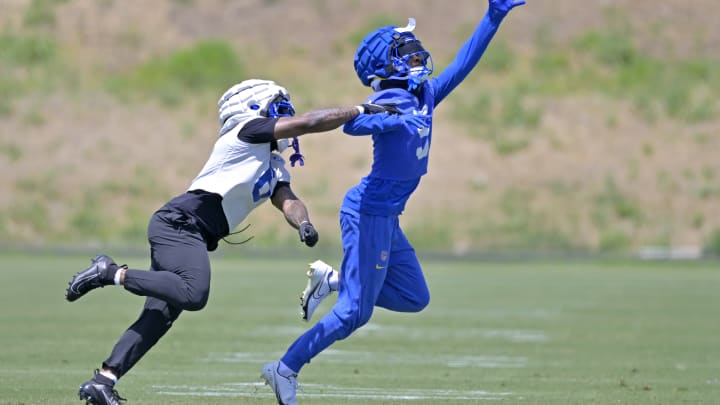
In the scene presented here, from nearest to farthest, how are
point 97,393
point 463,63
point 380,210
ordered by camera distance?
point 97,393
point 380,210
point 463,63

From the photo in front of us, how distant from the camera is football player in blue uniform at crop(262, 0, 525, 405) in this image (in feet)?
25.7

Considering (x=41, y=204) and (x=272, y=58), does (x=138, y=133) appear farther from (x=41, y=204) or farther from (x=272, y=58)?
(x=272, y=58)

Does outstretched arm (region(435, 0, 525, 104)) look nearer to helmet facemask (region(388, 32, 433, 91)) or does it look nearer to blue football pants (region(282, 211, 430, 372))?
helmet facemask (region(388, 32, 433, 91))

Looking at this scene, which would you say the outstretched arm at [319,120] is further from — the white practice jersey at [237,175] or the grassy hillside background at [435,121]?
the grassy hillside background at [435,121]

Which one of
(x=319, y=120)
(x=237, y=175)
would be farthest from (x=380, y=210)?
(x=237, y=175)

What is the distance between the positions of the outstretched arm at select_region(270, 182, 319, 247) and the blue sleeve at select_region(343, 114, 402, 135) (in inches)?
24.4

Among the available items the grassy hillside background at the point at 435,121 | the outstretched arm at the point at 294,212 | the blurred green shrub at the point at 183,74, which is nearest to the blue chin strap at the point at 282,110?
the outstretched arm at the point at 294,212

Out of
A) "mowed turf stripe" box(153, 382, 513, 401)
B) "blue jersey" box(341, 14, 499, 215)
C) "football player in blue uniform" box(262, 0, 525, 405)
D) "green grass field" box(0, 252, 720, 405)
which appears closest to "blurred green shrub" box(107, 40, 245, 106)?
"green grass field" box(0, 252, 720, 405)

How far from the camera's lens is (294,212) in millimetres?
7980

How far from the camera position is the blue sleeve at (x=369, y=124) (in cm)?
761

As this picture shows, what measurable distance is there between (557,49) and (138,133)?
727 inches

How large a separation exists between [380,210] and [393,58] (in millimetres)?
963

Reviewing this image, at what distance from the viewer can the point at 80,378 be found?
9844mm

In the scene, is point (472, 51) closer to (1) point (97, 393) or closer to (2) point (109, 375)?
(2) point (109, 375)
